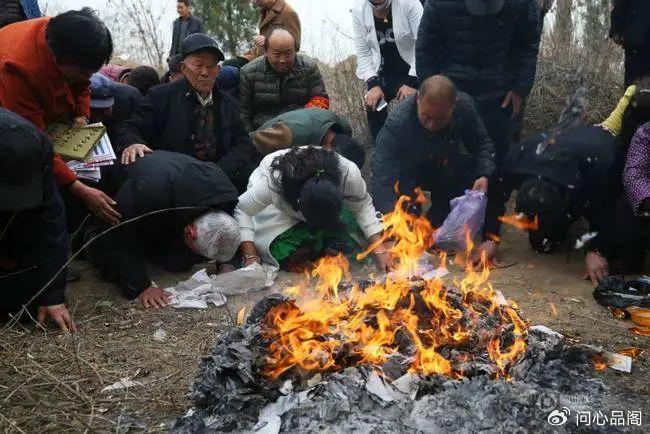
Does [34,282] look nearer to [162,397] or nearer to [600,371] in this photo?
[162,397]

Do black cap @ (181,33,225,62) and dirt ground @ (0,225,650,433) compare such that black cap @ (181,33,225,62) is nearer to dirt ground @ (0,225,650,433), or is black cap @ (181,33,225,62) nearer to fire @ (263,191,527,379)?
dirt ground @ (0,225,650,433)

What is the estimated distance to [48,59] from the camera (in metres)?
4.01

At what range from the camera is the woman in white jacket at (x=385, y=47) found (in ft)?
19.8

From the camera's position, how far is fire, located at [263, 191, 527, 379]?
3.06m

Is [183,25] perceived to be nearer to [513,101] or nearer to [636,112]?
[513,101]

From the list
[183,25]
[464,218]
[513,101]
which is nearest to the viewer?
[464,218]

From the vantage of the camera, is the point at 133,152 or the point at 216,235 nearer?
the point at 216,235

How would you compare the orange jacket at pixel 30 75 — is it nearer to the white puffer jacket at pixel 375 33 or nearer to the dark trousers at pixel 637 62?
the white puffer jacket at pixel 375 33

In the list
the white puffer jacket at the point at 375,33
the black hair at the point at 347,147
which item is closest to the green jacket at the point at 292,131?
the black hair at the point at 347,147

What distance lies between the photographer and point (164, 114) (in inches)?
217

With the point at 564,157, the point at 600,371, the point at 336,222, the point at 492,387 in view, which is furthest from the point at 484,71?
the point at 492,387

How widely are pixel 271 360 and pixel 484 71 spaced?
366 cm

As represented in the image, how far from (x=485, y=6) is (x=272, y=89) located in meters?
2.12

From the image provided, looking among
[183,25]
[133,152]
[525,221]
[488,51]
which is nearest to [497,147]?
[488,51]
